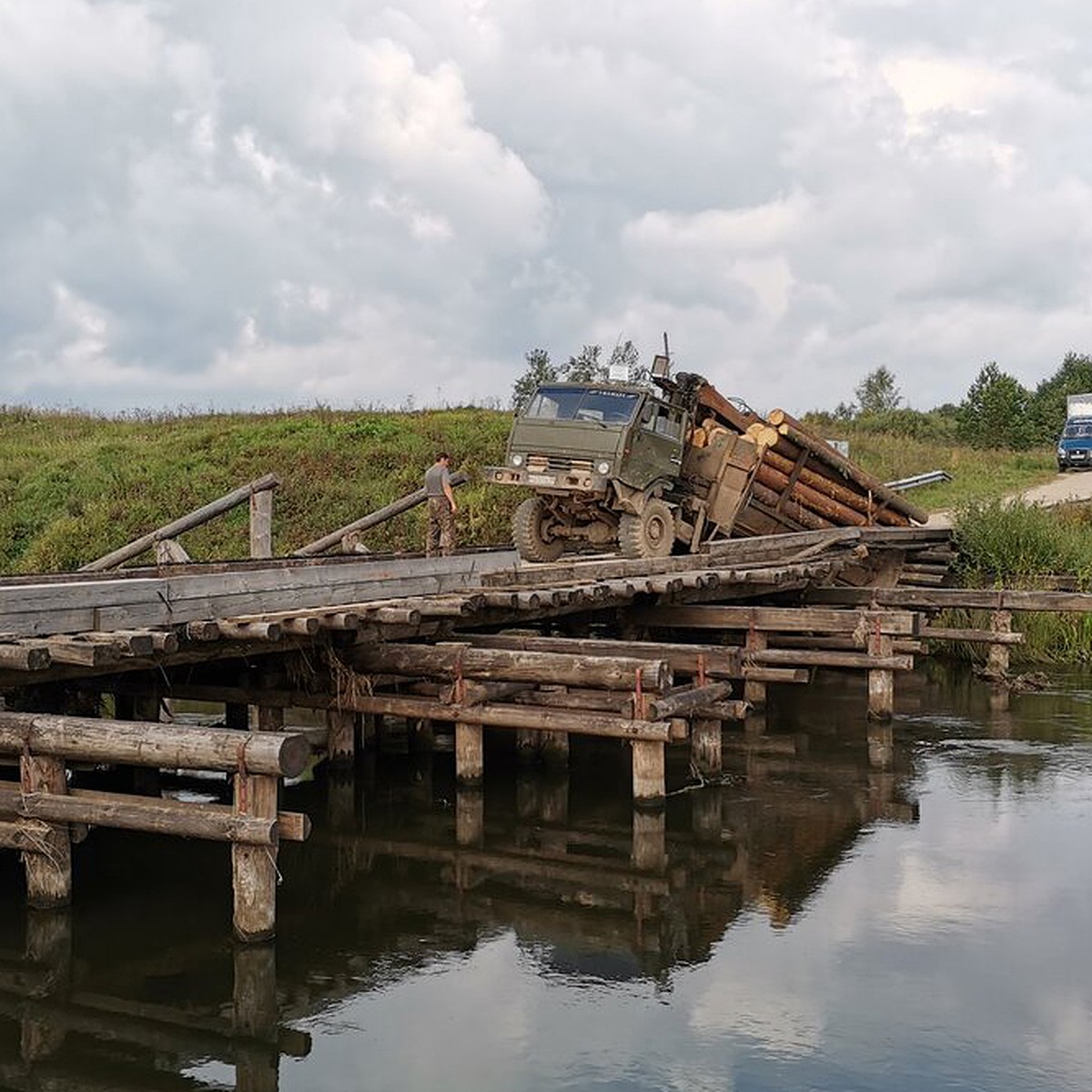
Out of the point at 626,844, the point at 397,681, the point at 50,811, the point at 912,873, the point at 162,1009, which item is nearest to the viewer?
the point at 162,1009

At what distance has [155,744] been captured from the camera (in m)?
8.23

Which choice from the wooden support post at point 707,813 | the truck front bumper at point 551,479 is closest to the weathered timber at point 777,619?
the truck front bumper at point 551,479

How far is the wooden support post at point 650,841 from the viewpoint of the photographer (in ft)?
34.7

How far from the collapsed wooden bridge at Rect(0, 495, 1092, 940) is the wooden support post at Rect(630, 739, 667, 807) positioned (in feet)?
0.05

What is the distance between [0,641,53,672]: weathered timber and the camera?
8.46 m

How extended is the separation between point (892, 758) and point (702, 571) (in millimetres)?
2927

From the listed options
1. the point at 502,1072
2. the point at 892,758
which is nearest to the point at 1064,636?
the point at 892,758

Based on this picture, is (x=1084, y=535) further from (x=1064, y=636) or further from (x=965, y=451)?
(x=965, y=451)

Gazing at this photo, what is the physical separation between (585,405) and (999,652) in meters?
6.28

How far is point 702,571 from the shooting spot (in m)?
15.6

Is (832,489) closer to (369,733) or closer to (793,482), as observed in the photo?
(793,482)

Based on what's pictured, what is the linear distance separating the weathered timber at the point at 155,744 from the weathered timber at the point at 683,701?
3.45 metres

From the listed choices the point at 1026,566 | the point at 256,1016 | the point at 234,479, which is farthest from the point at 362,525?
the point at 234,479

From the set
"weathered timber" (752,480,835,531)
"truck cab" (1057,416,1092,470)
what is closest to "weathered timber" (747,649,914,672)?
"weathered timber" (752,480,835,531)
